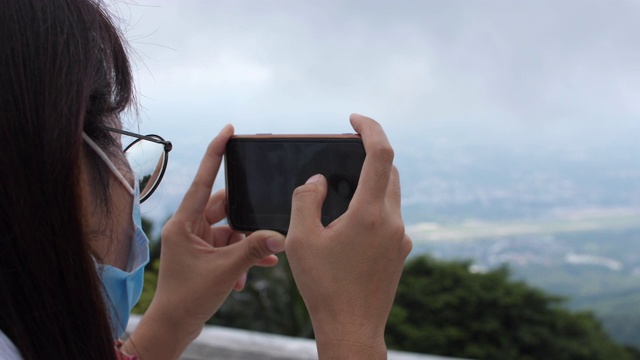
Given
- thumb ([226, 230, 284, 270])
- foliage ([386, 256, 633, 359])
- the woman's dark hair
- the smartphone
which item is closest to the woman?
the woman's dark hair

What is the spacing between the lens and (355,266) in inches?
37.6

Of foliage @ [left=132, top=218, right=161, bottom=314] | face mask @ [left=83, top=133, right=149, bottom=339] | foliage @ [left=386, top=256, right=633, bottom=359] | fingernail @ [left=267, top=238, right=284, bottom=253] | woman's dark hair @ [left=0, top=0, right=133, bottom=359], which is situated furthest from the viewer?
foliage @ [left=132, top=218, right=161, bottom=314]

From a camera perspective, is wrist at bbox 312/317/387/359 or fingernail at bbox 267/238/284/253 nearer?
wrist at bbox 312/317/387/359

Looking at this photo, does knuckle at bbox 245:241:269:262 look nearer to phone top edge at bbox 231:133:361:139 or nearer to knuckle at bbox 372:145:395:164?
phone top edge at bbox 231:133:361:139

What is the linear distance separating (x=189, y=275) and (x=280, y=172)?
290 mm

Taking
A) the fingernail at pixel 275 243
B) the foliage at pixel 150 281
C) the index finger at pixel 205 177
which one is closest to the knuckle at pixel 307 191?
the fingernail at pixel 275 243

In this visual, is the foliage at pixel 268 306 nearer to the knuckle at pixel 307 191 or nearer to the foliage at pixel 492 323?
the foliage at pixel 492 323

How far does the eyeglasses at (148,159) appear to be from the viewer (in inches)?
44.9

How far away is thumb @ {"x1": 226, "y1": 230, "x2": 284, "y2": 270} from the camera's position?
1289mm

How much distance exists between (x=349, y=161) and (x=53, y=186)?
0.52 metres

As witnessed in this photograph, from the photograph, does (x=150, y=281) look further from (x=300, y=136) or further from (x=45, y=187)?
(x=45, y=187)

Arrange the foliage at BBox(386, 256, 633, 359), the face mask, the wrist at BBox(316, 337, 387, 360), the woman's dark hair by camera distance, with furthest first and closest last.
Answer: the foliage at BBox(386, 256, 633, 359) < the face mask < the wrist at BBox(316, 337, 387, 360) < the woman's dark hair

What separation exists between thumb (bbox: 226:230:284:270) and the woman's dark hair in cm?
43

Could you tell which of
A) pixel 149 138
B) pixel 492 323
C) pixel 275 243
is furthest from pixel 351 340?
pixel 492 323
